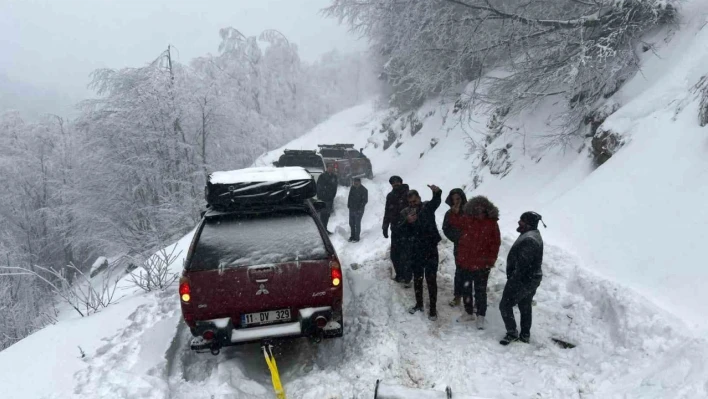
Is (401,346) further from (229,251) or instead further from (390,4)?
(390,4)

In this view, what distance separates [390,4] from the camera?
9.28 metres

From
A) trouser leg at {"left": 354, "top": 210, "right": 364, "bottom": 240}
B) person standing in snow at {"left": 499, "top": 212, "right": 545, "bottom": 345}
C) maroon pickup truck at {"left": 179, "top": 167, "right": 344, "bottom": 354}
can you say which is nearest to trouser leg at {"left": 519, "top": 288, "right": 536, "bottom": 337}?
person standing in snow at {"left": 499, "top": 212, "right": 545, "bottom": 345}

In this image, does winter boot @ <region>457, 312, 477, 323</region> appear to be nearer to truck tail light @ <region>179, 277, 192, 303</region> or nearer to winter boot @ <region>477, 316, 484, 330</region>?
winter boot @ <region>477, 316, 484, 330</region>

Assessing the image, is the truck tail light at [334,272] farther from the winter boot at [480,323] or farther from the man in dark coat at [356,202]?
the man in dark coat at [356,202]

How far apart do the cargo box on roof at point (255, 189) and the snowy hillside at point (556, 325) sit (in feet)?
5.66

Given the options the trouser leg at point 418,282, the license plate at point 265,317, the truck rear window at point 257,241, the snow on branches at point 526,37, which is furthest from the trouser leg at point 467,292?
the snow on branches at point 526,37

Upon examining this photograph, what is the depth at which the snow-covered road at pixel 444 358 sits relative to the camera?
3.72 m

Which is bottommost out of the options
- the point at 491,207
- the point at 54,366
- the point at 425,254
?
the point at 54,366

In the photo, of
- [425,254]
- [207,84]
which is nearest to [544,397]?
[425,254]

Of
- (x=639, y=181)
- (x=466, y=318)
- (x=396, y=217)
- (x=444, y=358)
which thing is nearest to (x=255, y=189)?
(x=396, y=217)

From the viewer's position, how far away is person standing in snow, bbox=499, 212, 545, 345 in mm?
4320

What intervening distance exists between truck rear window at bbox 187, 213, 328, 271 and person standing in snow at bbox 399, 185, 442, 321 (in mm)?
1417

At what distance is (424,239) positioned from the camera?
17.0ft

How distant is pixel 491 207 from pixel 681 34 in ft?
22.6
